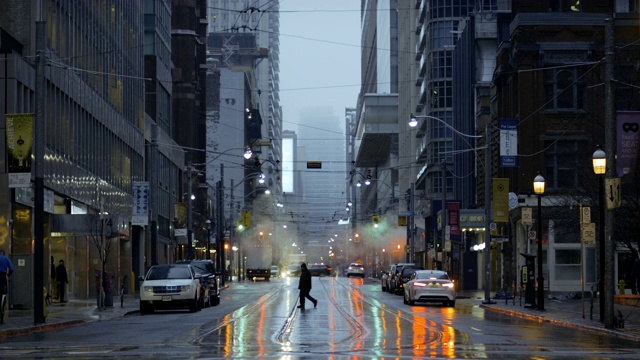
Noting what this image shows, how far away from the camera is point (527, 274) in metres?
42.9

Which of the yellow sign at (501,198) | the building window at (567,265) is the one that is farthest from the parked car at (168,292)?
the building window at (567,265)

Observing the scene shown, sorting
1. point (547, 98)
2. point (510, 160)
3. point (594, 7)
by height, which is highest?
point (594, 7)

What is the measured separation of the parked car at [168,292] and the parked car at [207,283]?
2256mm

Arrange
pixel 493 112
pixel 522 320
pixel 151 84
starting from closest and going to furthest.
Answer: pixel 522 320 → pixel 493 112 → pixel 151 84

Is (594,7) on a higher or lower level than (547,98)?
higher

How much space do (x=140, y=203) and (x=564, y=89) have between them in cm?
2208

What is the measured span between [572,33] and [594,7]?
3540 mm

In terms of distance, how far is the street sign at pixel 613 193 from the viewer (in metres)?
29.4

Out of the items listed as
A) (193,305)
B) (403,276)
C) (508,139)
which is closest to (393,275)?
(403,276)

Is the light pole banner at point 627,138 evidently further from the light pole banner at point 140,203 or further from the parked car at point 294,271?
the parked car at point 294,271

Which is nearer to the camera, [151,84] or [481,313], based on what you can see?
[481,313]

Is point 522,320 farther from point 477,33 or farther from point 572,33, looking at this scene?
point 477,33

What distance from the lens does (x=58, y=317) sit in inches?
1443

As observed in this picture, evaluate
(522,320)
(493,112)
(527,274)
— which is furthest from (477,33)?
(522,320)
